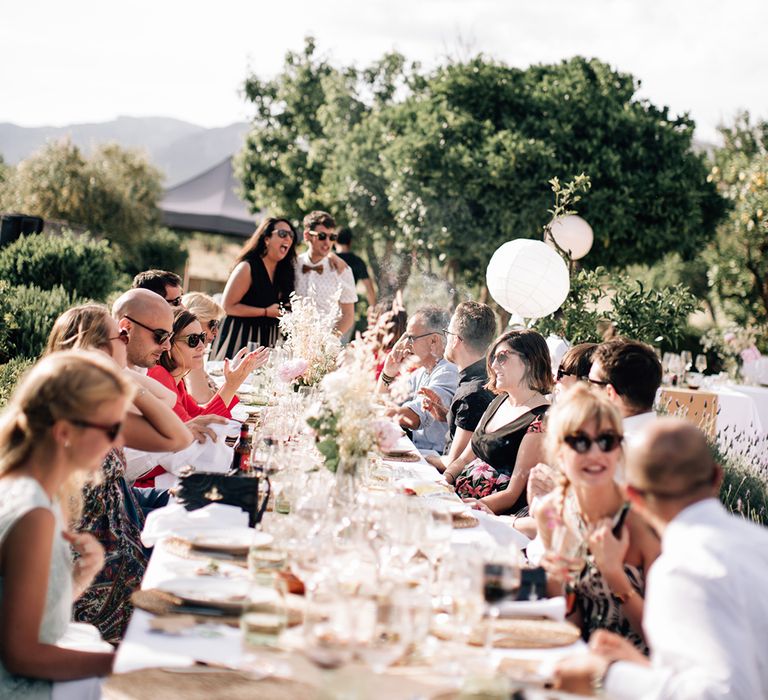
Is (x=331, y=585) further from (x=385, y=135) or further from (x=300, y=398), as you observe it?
(x=385, y=135)

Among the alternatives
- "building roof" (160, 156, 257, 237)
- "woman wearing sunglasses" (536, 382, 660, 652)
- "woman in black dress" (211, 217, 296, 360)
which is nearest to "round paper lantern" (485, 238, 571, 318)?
"woman in black dress" (211, 217, 296, 360)

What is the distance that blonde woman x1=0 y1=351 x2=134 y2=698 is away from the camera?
2020 mm

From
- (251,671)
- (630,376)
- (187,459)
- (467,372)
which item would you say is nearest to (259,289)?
(467,372)

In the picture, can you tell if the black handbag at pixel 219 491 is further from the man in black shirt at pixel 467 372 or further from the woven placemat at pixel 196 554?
the man in black shirt at pixel 467 372

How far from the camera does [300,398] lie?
14.2 feet

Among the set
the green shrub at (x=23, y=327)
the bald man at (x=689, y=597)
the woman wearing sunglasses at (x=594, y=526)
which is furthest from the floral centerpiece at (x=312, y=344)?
the bald man at (x=689, y=597)

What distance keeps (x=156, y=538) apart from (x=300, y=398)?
1.72 metres

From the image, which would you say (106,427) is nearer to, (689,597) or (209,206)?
(689,597)

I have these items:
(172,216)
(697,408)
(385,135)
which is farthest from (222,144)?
(697,408)

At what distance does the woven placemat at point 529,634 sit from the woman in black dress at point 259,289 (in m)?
5.14

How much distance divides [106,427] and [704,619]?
1336 mm

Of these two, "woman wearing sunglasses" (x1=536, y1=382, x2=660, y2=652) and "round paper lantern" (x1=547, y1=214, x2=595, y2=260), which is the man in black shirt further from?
"round paper lantern" (x1=547, y1=214, x2=595, y2=260)

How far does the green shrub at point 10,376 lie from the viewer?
17.1 feet

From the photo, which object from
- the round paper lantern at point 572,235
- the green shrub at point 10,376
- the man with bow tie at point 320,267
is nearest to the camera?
the green shrub at point 10,376
